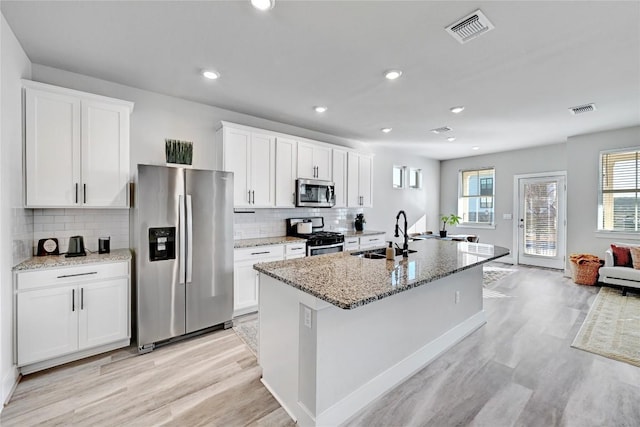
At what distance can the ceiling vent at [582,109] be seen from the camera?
144 inches

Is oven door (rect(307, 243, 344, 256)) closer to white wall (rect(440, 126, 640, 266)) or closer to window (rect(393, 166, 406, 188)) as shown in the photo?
window (rect(393, 166, 406, 188))

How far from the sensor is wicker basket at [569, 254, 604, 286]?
4770mm

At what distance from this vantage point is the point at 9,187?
212cm

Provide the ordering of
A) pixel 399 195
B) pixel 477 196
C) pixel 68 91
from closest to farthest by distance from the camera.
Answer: pixel 68 91 < pixel 399 195 < pixel 477 196

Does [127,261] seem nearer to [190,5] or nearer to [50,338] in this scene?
[50,338]

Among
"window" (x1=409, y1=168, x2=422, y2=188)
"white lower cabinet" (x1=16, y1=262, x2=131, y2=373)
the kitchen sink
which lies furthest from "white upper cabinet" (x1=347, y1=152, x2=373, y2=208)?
"white lower cabinet" (x1=16, y1=262, x2=131, y2=373)

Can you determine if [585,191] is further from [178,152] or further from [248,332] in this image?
[178,152]

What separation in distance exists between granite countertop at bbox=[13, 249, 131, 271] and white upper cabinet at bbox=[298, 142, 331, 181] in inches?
97.2

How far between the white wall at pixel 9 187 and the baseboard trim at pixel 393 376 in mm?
2273

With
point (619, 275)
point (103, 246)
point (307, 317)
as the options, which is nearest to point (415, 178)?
point (619, 275)

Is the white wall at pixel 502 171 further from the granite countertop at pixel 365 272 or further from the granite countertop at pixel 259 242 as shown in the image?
the granite countertop at pixel 259 242

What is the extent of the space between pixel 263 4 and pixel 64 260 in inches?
102

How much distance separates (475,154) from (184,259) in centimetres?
688

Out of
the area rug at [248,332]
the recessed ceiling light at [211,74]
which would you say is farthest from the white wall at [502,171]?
the recessed ceiling light at [211,74]
